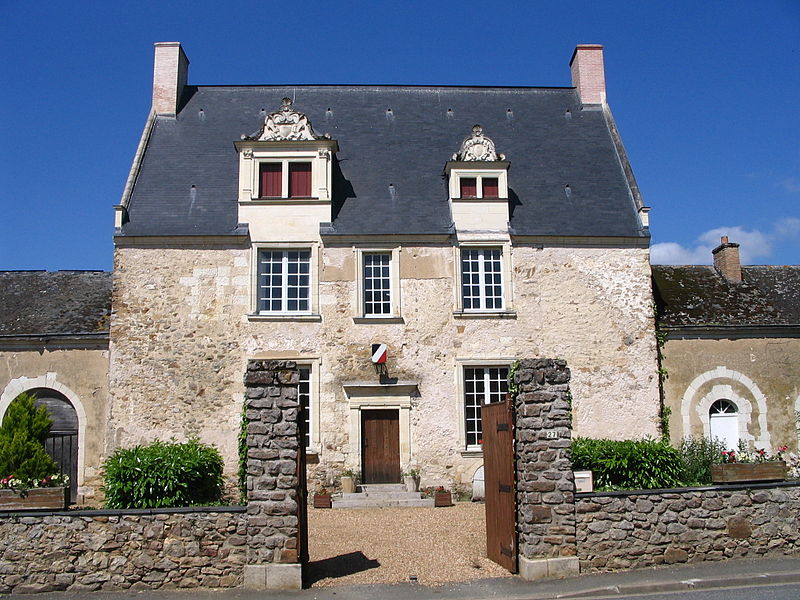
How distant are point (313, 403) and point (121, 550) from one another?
285 inches

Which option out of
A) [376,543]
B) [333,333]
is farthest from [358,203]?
[376,543]

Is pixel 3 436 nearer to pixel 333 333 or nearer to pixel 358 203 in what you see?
pixel 333 333

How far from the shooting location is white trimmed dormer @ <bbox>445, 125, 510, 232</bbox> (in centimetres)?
1598

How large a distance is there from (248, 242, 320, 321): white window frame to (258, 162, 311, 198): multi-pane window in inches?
45.9

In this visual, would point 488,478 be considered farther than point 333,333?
No

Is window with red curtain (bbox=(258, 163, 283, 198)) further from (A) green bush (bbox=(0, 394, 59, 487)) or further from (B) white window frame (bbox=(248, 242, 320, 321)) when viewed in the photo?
(A) green bush (bbox=(0, 394, 59, 487))

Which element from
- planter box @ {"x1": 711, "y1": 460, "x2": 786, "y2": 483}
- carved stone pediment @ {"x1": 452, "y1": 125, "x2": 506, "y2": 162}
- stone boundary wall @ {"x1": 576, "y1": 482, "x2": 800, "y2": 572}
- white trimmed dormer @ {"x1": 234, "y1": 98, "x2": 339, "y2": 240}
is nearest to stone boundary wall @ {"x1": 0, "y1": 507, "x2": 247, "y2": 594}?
stone boundary wall @ {"x1": 576, "y1": 482, "x2": 800, "y2": 572}

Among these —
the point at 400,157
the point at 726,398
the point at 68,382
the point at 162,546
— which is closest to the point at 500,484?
the point at 162,546

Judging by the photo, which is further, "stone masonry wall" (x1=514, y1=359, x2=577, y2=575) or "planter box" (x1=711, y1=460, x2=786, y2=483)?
"planter box" (x1=711, y1=460, x2=786, y2=483)

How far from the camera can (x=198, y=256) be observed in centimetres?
1551

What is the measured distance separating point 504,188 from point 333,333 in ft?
16.0

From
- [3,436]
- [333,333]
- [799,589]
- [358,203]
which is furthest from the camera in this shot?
[358,203]

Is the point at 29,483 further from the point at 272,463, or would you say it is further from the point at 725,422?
the point at 725,422

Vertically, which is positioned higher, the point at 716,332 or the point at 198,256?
the point at 198,256
